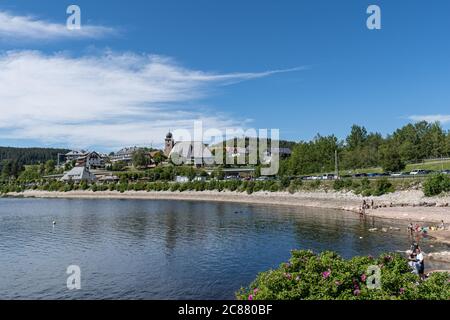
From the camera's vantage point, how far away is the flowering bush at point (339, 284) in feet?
52.4

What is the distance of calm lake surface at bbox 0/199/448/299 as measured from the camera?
32.6 meters

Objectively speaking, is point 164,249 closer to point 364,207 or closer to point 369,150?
point 364,207

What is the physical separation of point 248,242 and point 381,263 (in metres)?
31.8

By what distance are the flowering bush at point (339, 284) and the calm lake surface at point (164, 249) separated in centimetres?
1256

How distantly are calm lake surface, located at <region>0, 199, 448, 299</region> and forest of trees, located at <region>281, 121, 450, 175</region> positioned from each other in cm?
6582

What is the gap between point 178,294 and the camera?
30.6 metres

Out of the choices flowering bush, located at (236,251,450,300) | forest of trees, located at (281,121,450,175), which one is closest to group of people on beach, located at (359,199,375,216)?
forest of trees, located at (281,121,450,175)

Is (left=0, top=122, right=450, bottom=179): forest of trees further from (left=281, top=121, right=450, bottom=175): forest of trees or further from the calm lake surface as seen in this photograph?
the calm lake surface

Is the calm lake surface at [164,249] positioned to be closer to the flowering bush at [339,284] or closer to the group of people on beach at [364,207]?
the group of people on beach at [364,207]

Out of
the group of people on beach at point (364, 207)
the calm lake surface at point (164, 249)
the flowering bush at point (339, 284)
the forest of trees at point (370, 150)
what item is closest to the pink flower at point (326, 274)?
the flowering bush at point (339, 284)

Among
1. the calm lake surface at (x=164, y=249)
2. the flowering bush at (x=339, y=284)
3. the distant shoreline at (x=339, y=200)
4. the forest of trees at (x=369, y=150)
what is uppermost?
the forest of trees at (x=369, y=150)

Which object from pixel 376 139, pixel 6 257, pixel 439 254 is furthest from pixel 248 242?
pixel 376 139
